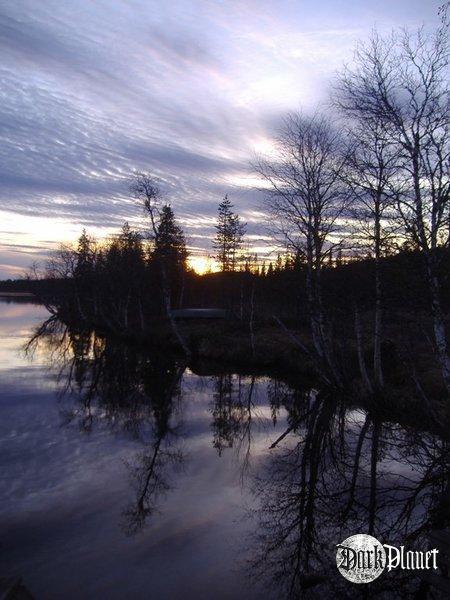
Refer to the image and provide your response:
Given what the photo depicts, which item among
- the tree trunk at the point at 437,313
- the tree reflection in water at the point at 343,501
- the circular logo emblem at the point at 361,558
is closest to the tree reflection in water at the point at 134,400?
the tree reflection in water at the point at 343,501

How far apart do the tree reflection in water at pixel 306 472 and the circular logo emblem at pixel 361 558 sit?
0.46ft

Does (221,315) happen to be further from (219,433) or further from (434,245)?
(434,245)

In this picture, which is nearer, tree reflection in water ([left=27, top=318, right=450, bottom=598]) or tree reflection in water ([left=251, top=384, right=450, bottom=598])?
tree reflection in water ([left=251, top=384, right=450, bottom=598])

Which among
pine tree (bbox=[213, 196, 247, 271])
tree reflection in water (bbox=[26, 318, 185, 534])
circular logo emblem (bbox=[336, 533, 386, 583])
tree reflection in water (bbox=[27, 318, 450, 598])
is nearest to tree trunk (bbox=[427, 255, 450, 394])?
tree reflection in water (bbox=[27, 318, 450, 598])

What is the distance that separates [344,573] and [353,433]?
841cm

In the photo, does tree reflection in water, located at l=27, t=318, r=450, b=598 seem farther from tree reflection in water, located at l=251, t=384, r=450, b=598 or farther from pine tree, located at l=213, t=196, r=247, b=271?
pine tree, located at l=213, t=196, r=247, b=271

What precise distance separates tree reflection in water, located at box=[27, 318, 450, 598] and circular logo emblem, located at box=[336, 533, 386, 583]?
140mm

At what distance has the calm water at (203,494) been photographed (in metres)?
7.37

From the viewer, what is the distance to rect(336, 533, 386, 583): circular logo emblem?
730 centimetres

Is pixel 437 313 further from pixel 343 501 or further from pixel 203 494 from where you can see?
pixel 203 494

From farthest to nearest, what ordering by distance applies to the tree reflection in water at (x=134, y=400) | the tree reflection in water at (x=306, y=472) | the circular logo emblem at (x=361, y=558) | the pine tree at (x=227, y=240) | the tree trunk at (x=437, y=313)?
the pine tree at (x=227, y=240)
the tree trunk at (x=437, y=313)
the tree reflection in water at (x=134, y=400)
the tree reflection in water at (x=306, y=472)
the circular logo emblem at (x=361, y=558)

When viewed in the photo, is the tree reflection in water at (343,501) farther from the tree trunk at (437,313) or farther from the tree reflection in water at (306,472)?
the tree trunk at (437,313)

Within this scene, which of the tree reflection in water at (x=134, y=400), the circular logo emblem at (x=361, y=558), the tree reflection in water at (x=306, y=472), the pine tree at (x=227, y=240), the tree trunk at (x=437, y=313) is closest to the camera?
the circular logo emblem at (x=361, y=558)

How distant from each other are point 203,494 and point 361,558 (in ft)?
12.9
